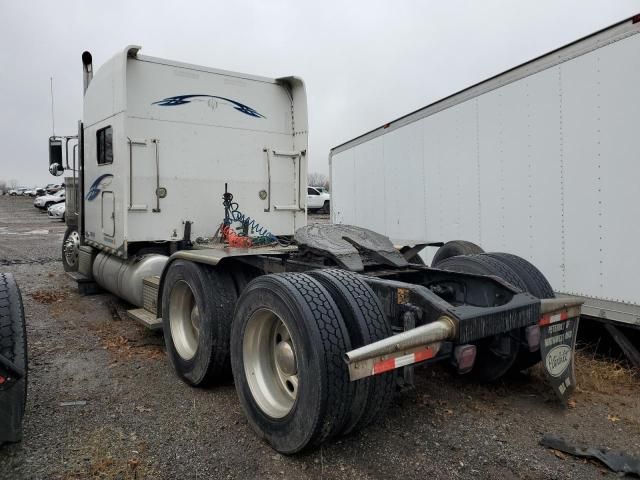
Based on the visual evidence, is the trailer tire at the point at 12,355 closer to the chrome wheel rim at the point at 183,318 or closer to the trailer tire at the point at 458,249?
the chrome wheel rim at the point at 183,318

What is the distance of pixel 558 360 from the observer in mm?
3320

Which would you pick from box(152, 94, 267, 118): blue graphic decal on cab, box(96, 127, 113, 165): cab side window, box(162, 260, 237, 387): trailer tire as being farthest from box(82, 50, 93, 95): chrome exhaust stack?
box(162, 260, 237, 387): trailer tire

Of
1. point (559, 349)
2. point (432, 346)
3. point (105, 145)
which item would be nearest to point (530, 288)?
point (559, 349)

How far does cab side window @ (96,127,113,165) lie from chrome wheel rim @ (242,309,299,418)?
13.4 feet

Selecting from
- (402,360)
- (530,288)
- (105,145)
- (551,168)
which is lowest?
(402,360)

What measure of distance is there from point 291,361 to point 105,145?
4823 millimetres

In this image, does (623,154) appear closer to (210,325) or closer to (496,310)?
(496,310)

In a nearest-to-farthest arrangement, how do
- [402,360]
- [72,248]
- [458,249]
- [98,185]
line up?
[402,360] < [458,249] < [98,185] < [72,248]

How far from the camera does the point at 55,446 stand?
10.0 feet

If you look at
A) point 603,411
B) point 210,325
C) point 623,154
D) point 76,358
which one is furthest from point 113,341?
point 623,154

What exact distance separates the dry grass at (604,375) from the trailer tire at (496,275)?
81 cm

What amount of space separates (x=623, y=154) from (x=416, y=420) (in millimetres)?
2970

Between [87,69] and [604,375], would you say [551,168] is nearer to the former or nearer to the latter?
[604,375]

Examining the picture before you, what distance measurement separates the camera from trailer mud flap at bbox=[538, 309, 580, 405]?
10.6ft
